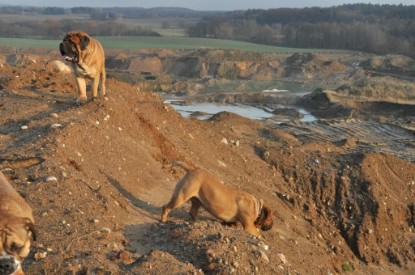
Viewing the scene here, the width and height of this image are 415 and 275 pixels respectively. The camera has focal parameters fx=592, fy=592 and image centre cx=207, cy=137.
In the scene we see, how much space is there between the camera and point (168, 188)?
11211mm

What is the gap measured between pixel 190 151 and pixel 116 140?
2829 mm

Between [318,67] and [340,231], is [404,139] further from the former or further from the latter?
[318,67]

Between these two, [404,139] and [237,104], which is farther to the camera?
[237,104]

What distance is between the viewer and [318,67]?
213 feet

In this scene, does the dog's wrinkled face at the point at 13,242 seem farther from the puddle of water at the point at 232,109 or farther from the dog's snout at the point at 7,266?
the puddle of water at the point at 232,109

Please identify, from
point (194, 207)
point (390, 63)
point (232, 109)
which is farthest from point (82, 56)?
point (390, 63)

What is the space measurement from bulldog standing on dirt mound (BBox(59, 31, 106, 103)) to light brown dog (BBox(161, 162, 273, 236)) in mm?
4430

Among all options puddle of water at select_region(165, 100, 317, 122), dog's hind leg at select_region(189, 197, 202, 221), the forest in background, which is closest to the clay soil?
dog's hind leg at select_region(189, 197, 202, 221)

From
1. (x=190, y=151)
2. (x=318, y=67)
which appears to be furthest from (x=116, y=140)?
(x=318, y=67)

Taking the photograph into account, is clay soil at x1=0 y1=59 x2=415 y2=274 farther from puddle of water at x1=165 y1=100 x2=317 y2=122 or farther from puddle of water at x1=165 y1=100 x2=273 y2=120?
puddle of water at x1=165 y1=100 x2=273 y2=120

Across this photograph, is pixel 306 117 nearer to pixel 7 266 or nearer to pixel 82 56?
pixel 82 56

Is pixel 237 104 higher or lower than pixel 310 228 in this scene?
lower

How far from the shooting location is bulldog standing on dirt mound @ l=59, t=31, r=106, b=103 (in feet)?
41.7

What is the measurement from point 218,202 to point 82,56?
5.38 metres
